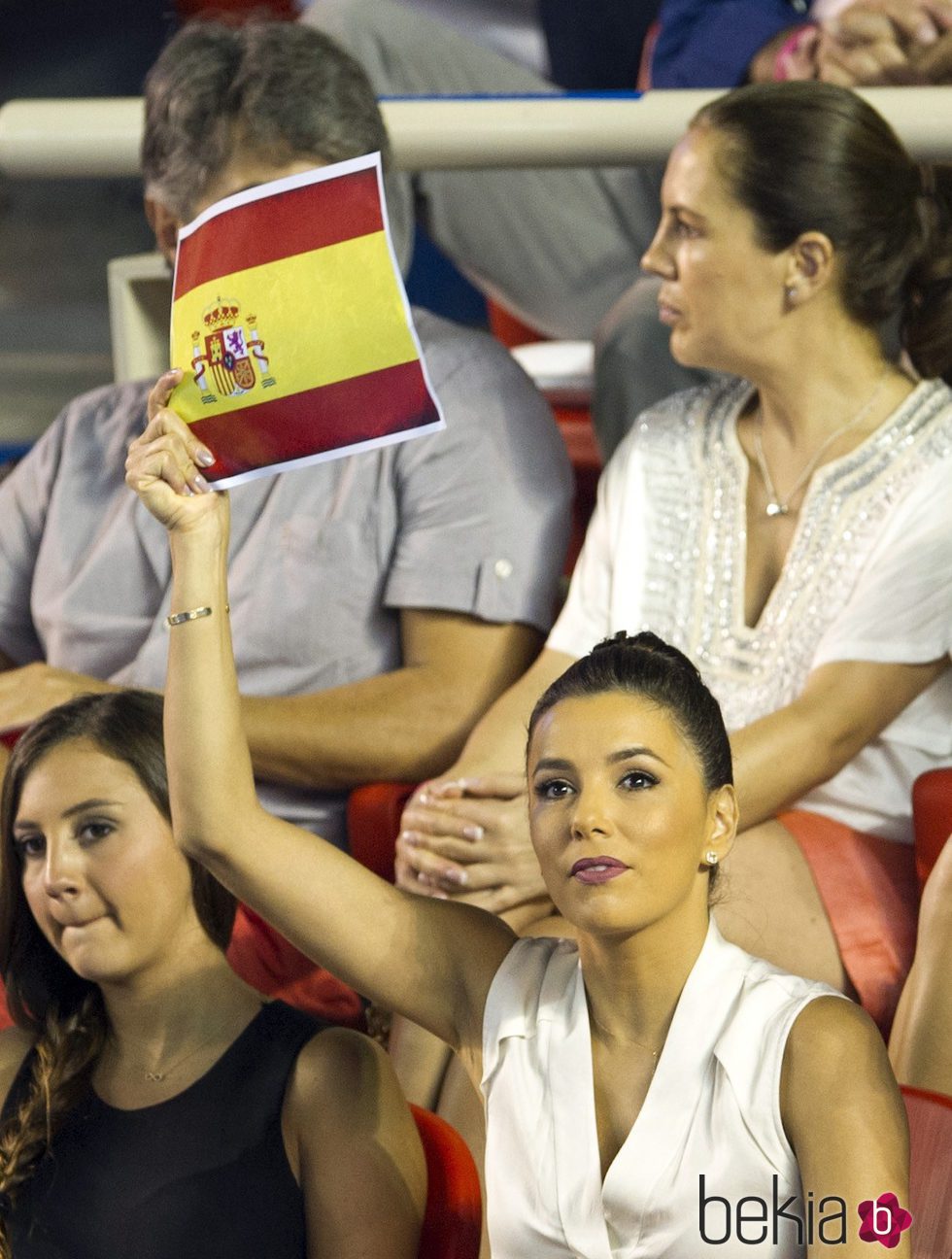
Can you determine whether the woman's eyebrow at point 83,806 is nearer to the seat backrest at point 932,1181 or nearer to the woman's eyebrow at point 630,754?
the woman's eyebrow at point 630,754

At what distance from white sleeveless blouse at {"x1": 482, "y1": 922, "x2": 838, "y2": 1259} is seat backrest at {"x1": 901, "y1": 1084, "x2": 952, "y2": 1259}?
0.35 ft

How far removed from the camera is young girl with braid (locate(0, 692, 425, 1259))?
4.11 feet

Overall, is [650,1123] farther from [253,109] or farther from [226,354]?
[253,109]

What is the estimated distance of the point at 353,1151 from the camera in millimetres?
1241

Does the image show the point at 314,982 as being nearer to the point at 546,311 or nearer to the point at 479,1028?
the point at 479,1028

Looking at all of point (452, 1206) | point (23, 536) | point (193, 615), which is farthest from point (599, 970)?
point (23, 536)

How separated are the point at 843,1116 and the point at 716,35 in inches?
65.2

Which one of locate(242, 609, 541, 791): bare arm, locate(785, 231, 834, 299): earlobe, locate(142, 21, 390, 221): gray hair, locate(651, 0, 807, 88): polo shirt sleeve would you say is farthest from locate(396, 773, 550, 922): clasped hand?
locate(651, 0, 807, 88): polo shirt sleeve

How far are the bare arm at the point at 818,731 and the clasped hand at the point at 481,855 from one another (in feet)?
0.61

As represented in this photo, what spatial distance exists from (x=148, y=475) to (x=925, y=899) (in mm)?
698

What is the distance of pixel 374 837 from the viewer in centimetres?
176

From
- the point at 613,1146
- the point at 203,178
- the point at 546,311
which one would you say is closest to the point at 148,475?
the point at 613,1146

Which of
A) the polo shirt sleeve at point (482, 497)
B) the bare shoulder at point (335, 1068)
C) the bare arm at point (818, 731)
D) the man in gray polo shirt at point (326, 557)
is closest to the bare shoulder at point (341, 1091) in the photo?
the bare shoulder at point (335, 1068)

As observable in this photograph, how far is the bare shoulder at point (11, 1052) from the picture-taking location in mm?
1372
